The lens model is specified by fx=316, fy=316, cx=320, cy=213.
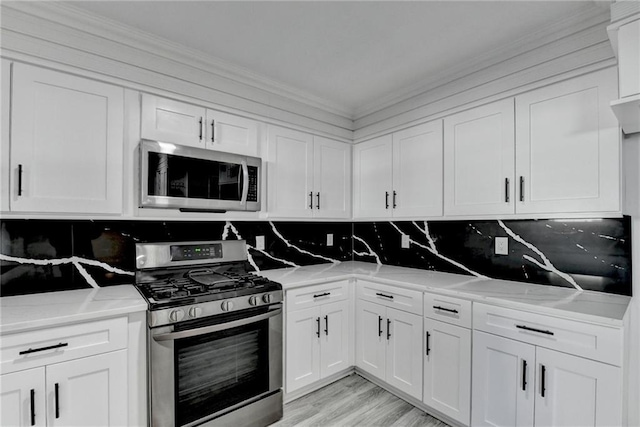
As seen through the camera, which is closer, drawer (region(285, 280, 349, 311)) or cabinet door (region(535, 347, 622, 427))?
cabinet door (region(535, 347, 622, 427))

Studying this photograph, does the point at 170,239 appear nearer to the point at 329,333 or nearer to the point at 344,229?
the point at 329,333

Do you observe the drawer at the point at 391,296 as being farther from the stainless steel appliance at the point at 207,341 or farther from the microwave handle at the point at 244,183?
the microwave handle at the point at 244,183

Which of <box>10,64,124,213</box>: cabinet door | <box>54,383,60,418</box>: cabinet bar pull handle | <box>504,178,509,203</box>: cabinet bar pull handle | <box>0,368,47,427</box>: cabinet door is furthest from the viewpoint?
<box>504,178,509,203</box>: cabinet bar pull handle

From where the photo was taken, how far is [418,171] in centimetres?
263

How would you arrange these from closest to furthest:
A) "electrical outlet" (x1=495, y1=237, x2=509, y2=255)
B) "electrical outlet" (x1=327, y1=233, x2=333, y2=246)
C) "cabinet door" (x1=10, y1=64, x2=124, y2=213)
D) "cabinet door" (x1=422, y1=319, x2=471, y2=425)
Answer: "cabinet door" (x1=10, y1=64, x2=124, y2=213), "cabinet door" (x1=422, y1=319, x2=471, y2=425), "electrical outlet" (x1=495, y1=237, x2=509, y2=255), "electrical outlet" (x1=327, y1=233, x2=333, y2=246)

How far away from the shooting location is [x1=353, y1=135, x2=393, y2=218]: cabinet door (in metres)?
2.89

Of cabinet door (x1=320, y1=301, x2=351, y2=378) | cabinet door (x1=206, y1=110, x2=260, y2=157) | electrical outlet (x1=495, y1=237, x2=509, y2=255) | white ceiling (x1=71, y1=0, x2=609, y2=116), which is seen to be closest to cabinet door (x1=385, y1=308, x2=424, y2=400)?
cabinet door (x1=320, y1=301, x2=351, y2=378)

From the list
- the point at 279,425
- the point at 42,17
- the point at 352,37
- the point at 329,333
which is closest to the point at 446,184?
the point at 352,37

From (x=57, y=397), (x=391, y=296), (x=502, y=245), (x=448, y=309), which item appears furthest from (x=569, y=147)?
(x=57, y=397)

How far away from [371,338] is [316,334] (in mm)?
463

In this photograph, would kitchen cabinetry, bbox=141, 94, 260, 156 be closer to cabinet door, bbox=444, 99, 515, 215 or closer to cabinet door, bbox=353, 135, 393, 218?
cabinet door, bbox=353, 135, 393, 218

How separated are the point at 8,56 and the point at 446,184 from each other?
8.99 feet

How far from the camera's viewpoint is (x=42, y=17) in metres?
1.66

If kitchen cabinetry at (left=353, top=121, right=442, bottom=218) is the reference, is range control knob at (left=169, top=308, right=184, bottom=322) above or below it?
below
